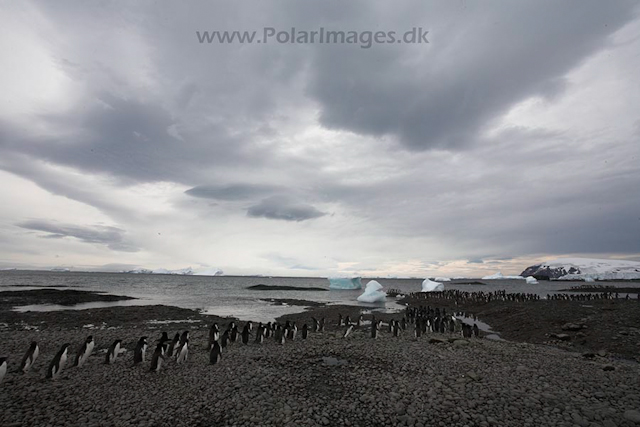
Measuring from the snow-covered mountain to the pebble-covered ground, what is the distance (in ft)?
439

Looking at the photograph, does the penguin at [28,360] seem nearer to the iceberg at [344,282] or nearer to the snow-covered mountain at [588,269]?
the iceberg at [344,282]

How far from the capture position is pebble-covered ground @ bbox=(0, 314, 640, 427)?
6.46 metres

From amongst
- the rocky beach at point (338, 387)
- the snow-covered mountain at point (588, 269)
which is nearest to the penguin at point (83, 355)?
the rocky beach at point (338, 387)

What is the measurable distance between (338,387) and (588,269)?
17145cm

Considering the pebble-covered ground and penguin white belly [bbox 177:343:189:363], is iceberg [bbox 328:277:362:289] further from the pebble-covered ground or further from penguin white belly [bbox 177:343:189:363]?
penguin white belly [bbox 177:343:189:363]

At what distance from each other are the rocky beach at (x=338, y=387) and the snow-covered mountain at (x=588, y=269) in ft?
437

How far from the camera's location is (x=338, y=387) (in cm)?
820

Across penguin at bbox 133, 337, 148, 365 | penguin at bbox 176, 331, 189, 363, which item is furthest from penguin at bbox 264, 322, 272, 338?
penguin at bbox 133, 337, 148, 365

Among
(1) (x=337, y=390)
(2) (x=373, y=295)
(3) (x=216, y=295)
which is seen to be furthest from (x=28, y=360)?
(3) (x=216, y=295)

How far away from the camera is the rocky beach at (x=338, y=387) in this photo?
21.3 ft

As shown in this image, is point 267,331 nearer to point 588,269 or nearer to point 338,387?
point 338,387

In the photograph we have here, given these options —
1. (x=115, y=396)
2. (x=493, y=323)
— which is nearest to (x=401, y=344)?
(x=115, y=396)

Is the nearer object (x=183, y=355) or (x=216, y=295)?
(x=183, y=355)

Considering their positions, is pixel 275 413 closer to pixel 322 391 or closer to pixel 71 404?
pixel 322 391
